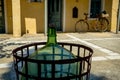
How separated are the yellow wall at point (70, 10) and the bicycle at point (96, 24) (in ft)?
1.01

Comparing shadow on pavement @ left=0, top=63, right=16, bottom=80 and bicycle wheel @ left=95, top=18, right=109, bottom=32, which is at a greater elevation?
bicycle wheel @ left=95, top=18, right=109, bottom=32

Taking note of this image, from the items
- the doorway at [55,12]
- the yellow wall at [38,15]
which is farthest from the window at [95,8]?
the doorway at [55,12]

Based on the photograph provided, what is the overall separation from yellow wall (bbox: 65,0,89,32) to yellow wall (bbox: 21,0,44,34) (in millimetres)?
1545

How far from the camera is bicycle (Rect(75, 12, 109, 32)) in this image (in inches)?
517

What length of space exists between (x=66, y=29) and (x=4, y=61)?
279 inches

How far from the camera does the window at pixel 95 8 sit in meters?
13.5

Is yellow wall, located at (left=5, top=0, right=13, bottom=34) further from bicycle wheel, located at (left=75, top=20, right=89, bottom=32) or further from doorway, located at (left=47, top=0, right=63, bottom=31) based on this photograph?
bicycle wheel, located at (left=75, top=20, right=89, bottom=32)

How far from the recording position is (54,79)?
152 centimetres

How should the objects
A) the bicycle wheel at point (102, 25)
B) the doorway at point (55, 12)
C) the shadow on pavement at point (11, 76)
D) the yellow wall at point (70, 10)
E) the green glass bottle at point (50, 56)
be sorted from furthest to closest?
the bicycle wheel at point (102, 25)
the doorway at point (55, 12)
the yellow wall at point (70, 10)
the shadow on pavement at point (11, 76)
the green glass bottle at point (50, 56)

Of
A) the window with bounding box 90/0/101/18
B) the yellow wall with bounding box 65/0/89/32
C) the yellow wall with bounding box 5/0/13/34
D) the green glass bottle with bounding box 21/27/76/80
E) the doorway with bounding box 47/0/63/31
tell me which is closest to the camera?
the green glass bottle with bounding box 21/27/76/80

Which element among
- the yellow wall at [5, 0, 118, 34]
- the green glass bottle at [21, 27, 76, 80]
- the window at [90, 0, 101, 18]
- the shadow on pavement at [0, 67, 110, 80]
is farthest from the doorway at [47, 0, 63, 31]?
the green glass bottle at [21, 27, 76, 80]

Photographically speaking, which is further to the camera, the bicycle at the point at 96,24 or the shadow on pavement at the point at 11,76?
the bicycle at the point at 96,24

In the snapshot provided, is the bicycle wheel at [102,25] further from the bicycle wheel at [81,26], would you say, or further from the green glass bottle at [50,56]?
the green glass bottle at [50,56]

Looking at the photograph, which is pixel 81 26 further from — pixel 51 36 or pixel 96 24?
pixel 51 36
